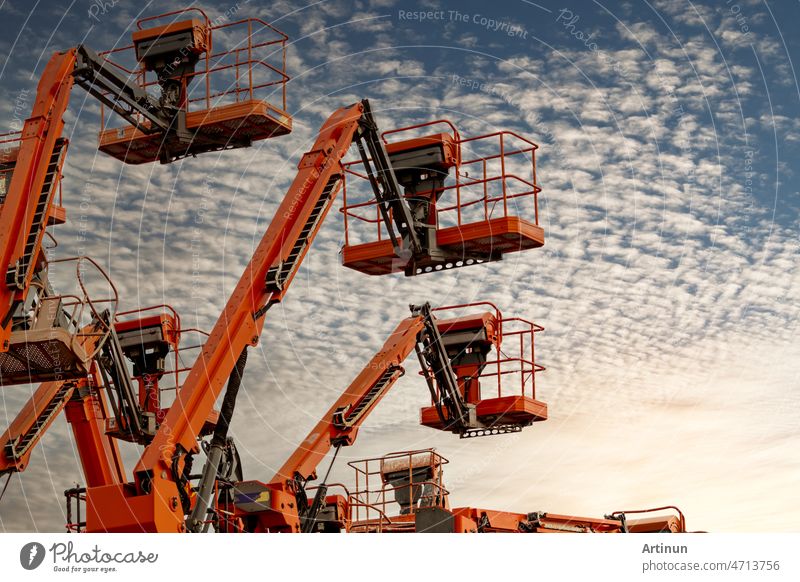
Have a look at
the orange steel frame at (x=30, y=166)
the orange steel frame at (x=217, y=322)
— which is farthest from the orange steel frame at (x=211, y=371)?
the orange steel frame at (x=30, y=166)

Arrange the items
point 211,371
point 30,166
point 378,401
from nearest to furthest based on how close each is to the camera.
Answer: point 211,371 < point 30,166 < point 378,401

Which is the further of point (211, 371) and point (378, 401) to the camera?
point (378, 401)

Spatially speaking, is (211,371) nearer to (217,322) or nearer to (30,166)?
(217,322)

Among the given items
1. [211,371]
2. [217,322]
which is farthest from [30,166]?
[211,371]

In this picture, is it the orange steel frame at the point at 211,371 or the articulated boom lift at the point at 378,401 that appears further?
the articulated boom lift at the point at 378,401

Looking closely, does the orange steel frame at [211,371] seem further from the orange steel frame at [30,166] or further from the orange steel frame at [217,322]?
the orange steel frame at [30,166]

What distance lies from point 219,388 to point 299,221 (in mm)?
3191

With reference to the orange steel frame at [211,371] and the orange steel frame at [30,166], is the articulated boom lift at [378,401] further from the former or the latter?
the orange steel frame at [30,166]

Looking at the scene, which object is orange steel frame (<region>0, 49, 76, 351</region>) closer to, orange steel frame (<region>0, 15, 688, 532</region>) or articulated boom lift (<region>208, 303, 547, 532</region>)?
orange steel frame (<region>0, 15, 688, 532</region>)

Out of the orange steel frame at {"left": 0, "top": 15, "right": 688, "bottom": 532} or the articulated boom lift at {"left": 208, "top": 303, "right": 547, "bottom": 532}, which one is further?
the articulated boom lift at {"left": 208, "top": 303, "right": 547, "bottom": 532}

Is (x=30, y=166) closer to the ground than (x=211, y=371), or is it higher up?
higher up

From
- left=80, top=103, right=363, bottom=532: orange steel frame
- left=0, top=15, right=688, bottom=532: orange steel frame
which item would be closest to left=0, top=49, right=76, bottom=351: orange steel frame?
left=0, top=15, right=688, bottom=532: orange steel frame

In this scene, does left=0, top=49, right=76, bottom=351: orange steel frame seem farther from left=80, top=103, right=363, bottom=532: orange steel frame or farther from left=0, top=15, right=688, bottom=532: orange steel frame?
left=80, top=103, right=363, bottom=532: orange steel frame
